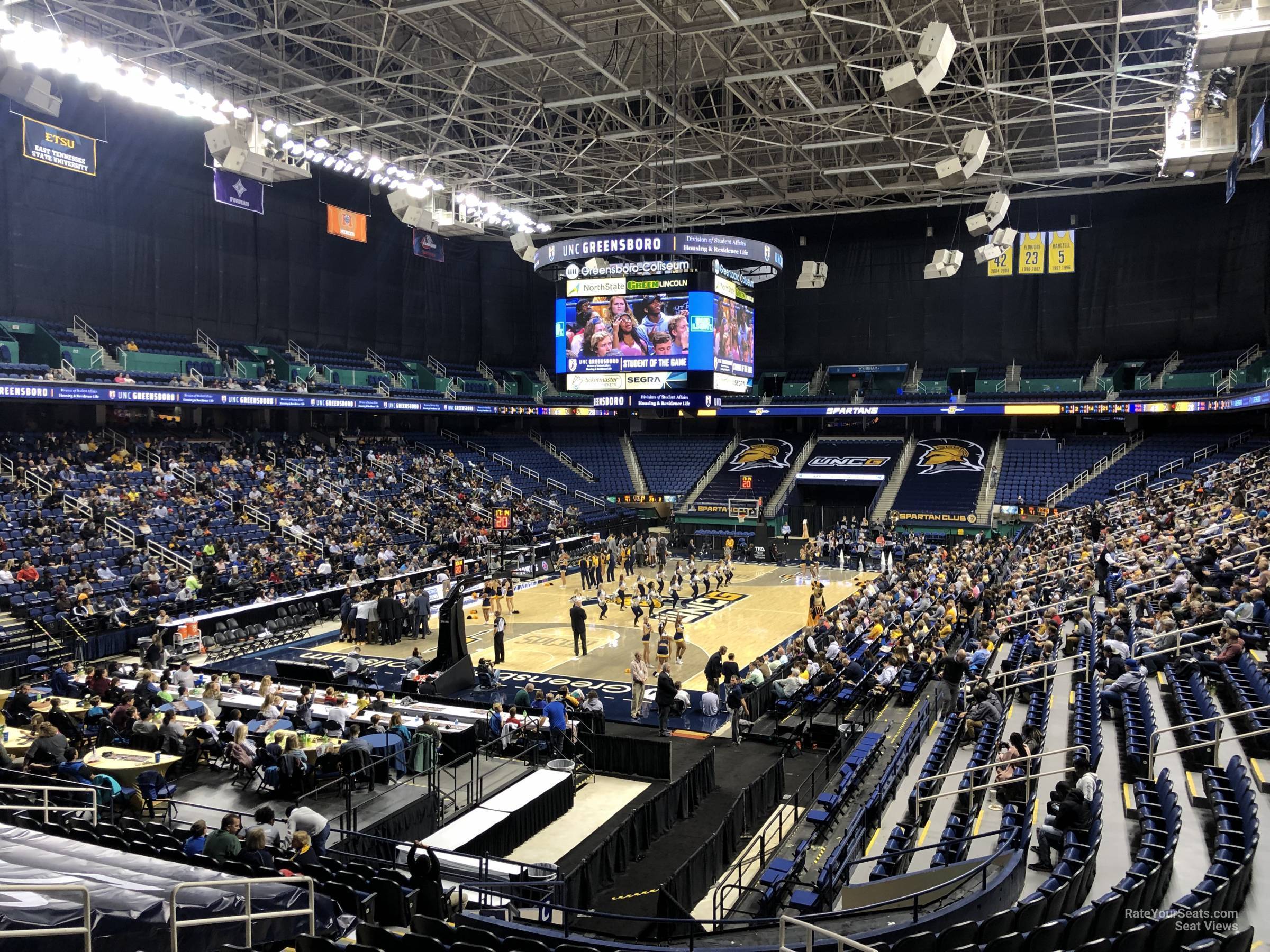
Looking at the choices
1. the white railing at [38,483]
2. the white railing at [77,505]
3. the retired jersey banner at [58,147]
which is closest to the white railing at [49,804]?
the white railing at [77,505]

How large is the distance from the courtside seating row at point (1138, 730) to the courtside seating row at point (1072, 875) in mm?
1563

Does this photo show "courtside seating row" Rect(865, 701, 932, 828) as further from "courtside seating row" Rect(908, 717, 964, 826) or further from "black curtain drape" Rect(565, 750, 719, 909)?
"black curtain drape" Rect(565, 750, 719, 909)

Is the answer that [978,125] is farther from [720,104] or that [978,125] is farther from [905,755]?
[905,755]

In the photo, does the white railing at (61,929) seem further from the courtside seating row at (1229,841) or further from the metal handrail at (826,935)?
the courtside seating row at (1229,841)

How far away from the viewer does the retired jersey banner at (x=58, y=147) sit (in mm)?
27594

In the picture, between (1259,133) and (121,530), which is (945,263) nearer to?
(1259,133)

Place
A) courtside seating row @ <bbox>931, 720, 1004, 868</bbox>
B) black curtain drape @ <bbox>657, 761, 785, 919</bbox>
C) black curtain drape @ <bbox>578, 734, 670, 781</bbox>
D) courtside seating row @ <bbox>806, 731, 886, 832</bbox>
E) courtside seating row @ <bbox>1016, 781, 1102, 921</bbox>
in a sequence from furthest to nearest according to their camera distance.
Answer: black curtain drape @ <bbox>578, 734, 670, 781</bbox>, courtside seating row @ <bbox>806, 731, 886, 832</bbox>, black curtain drape @ <bbox>657, 761, 785, 919</bbox>, courtside seating row @ <bbox>931, 720, 1004, 868</bbox>, courtside seating row @ <bbox>1016, 781, 1102, 921</bbox>

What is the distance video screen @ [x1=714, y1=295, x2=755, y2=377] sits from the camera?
23125 mm

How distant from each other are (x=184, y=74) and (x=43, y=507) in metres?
12.9

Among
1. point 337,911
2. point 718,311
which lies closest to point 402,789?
point 337,911

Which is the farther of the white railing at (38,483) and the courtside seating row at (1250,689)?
the white railing at (38,483)

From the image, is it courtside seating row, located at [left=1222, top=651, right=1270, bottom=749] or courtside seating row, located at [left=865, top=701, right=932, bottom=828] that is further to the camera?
courtside seating row, located at [left=865, top=701, right=932, bottom=828]

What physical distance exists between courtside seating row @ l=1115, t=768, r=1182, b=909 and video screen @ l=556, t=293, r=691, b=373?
15.8 metres

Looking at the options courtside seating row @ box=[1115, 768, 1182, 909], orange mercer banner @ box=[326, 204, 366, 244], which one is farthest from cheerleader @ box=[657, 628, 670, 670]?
orange mercer banner @ box=[326, 204, 366, 244]
